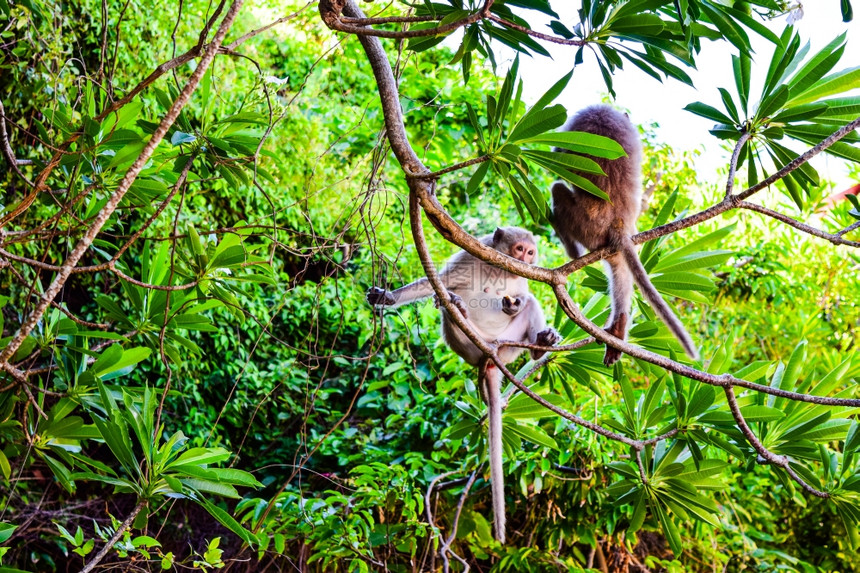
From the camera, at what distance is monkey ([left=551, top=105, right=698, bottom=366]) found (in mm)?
2812

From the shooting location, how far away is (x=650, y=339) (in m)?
2.99

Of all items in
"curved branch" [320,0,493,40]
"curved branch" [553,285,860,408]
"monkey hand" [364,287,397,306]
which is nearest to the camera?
"curved branch" [320,0,493,40]

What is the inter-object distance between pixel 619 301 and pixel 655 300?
37 centimetres

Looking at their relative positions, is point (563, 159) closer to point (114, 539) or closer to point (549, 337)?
point (549, 337)

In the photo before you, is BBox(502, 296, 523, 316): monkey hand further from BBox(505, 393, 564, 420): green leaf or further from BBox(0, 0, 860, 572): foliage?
BBox(505, 393, 564, 420): green leaf

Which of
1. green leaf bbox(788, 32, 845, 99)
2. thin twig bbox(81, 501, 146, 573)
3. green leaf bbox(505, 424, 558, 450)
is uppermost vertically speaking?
green leaf bbox(788, 32, 845, 99)

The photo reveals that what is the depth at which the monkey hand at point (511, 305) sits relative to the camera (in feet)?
10.9

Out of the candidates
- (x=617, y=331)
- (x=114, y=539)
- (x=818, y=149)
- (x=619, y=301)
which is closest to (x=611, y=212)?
(x=619, y=301)

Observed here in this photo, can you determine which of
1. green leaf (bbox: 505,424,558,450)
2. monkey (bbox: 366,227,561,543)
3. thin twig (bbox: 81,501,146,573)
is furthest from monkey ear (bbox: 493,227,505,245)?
thin twig (bbox: 81,501,146,573)

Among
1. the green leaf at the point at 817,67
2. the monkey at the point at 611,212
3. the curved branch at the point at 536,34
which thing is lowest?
the monkey at the point at 611,212

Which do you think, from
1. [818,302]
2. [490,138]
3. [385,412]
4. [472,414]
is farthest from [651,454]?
[818,302]

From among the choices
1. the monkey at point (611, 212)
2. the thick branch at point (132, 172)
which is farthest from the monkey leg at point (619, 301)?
the thick branch at point (132, 172)

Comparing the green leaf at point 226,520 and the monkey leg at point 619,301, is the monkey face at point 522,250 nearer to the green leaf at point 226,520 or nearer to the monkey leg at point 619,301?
the monkey leg at point 619,301

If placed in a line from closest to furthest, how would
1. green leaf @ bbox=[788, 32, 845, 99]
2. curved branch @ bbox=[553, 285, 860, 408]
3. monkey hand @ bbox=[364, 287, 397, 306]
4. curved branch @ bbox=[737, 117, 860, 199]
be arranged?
curved branch @ bbox=[737, 117, 860, 199] → curved branch @ bbox=[553, 285, 860, 408] → green leaf @ bbox=[788, 32, 845, 99] → monkey hand @ bbox=[364, 287, 397, 306]
